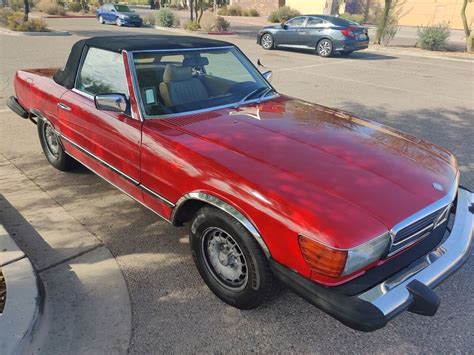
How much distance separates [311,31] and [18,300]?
1501 centimetres

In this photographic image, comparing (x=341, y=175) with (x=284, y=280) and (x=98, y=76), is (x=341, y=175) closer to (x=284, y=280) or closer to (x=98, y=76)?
(x=284, y=280)

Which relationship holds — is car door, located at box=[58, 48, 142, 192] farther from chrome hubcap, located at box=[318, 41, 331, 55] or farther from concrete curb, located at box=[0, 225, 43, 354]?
chrome hubcap, located at box=[318, 41, 331, 55]

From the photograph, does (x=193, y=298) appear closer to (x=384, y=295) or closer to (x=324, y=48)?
(x=384, y=295)

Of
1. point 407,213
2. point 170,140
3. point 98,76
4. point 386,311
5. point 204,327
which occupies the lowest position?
point 204,327

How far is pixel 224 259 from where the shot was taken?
105 inches

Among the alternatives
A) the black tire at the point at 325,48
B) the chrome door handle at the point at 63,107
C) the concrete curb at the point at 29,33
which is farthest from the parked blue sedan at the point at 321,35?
the chrome door handle at the point at 63,107

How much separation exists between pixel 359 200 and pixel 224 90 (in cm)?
184

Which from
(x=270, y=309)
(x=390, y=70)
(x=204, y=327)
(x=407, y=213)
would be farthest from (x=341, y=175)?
(x=390, y=70)

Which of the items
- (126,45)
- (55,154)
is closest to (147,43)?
(126,45)

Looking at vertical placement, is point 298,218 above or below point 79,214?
above

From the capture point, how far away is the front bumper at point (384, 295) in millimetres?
2000

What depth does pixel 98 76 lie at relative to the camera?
365 centimetres

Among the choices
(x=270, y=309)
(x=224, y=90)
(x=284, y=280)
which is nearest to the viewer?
(x=284, y=280)

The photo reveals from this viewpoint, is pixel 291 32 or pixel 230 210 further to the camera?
pixel 291 32
